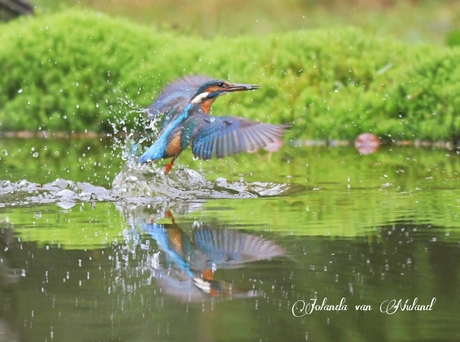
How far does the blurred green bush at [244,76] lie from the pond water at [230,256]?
2.49 meters

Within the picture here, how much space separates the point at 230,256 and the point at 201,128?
87.4 inches

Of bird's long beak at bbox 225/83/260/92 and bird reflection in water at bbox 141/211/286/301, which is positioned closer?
bird reflection in water at bbox 141/211/286/301

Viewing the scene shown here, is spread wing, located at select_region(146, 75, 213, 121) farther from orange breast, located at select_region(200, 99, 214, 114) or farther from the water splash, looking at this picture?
the water splash

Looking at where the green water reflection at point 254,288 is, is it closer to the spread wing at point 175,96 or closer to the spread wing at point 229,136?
the spread wing at point 229,136

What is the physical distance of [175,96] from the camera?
6.97 meters

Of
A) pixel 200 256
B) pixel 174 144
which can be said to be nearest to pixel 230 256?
pixel 200 256

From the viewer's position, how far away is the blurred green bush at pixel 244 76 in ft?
31.2

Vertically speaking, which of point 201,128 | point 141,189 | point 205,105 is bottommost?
point 141,189

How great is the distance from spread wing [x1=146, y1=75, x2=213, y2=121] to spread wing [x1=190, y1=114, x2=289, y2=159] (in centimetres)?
69

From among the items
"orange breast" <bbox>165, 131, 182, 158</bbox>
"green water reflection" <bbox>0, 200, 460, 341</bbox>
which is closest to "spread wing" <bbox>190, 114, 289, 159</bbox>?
"orange breast" <bbox>165, 131, 182, 158</bbox>

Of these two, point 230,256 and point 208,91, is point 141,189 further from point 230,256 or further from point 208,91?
point 230,256

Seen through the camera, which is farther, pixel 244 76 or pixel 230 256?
pixel 244 76

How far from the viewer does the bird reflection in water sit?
3.40 meters

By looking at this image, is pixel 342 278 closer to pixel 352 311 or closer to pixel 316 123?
pixel 352 311
